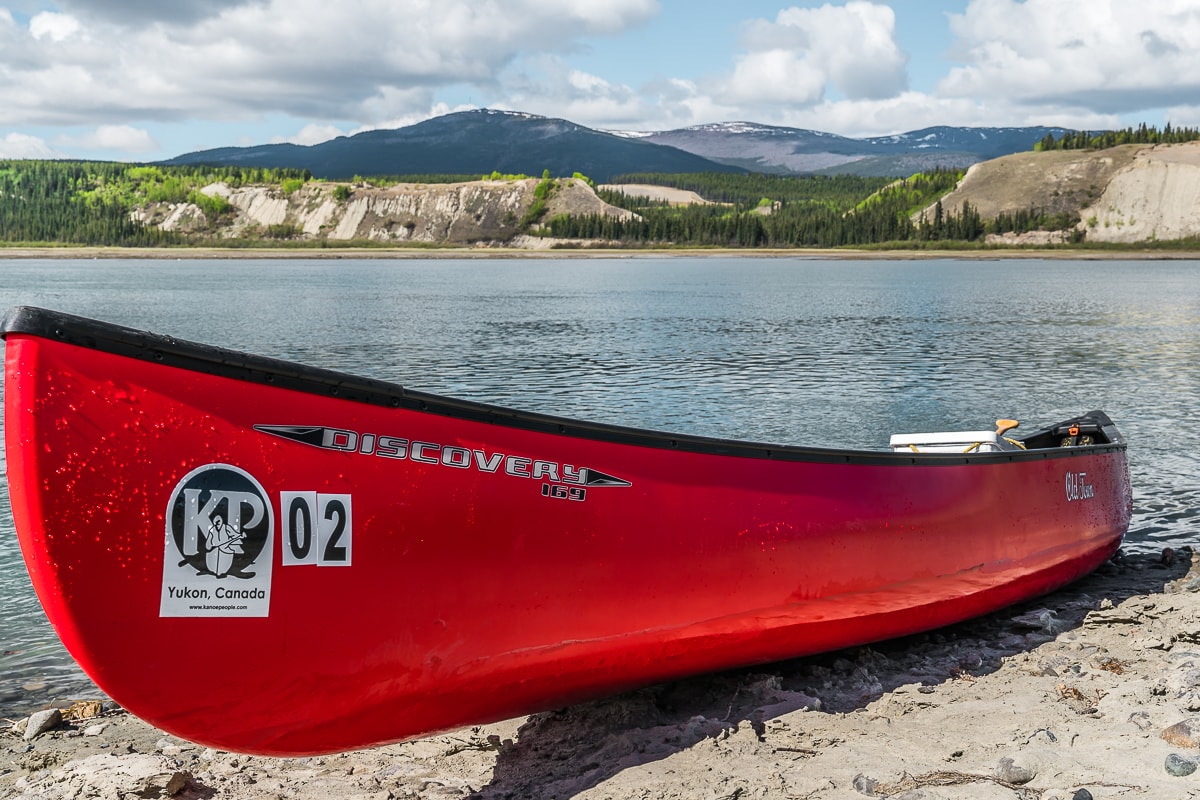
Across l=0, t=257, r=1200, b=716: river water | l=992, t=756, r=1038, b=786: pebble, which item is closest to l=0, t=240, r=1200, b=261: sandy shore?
l=0, t=257, r=1200, b=716: river water

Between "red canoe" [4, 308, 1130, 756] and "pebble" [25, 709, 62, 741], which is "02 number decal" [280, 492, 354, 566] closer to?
"red canoe" [4, 308, 1130, 756]

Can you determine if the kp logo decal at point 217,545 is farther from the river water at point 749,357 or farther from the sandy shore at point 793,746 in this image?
the river water at point 749,357

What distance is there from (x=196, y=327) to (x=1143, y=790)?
43049 millimetres

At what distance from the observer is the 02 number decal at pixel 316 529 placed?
18.7 ft

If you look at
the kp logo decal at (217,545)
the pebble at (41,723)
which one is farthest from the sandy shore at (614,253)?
the kp logo decal at (217,545)

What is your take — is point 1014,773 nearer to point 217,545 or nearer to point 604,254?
point 217,545

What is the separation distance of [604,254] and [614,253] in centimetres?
289

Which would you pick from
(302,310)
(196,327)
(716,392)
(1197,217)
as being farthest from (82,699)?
(1197,217)

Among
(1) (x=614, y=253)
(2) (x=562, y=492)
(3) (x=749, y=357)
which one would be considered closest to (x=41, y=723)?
(2) (x=562, y=492)

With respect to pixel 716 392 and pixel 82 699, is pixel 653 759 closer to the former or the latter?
pixel 82 699

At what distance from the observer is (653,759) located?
6449mm

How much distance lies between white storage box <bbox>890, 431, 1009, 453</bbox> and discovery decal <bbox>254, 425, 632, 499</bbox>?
4.97m

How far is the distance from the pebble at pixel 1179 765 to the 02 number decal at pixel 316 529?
444 centimetres

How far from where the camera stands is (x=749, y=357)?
32.8 meters
